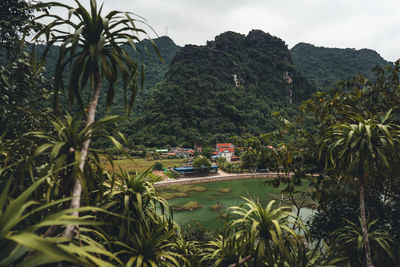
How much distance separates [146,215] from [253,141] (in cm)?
229

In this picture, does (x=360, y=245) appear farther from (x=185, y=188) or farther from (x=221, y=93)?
(x=221, y=93)

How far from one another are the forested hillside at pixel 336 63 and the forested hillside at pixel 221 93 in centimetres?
2209

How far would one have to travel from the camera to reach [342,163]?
2562 mm

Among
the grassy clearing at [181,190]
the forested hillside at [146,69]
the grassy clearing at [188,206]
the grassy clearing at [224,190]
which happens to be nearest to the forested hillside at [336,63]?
the forested hillside at [146,69]

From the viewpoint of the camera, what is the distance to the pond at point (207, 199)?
48.0ft

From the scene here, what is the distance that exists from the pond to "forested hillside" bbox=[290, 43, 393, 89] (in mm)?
81257

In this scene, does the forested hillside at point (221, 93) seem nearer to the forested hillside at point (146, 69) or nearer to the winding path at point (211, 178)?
the forested hillside at point (146, 69)

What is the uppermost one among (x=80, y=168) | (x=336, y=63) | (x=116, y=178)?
(x=336, y=63)

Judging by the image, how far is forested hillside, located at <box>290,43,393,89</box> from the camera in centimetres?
9568

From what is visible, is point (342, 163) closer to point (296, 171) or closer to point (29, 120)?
point (296, 171)

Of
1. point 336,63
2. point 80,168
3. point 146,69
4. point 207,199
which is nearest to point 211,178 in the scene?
point 207,199

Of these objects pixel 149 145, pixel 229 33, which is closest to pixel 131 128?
pixel 149 145

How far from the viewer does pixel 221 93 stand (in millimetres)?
69000

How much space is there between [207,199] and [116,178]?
727 inches
